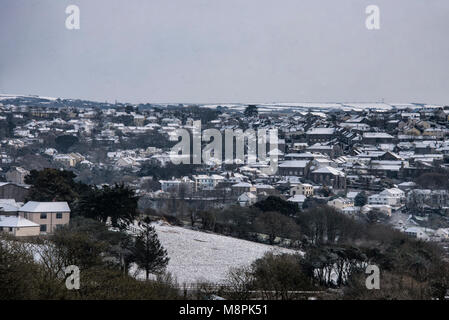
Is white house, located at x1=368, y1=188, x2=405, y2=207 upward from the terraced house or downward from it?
downward

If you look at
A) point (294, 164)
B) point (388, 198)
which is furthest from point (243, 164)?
point (388, 198)

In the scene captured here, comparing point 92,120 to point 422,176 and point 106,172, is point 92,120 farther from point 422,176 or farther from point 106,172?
point 422,176
